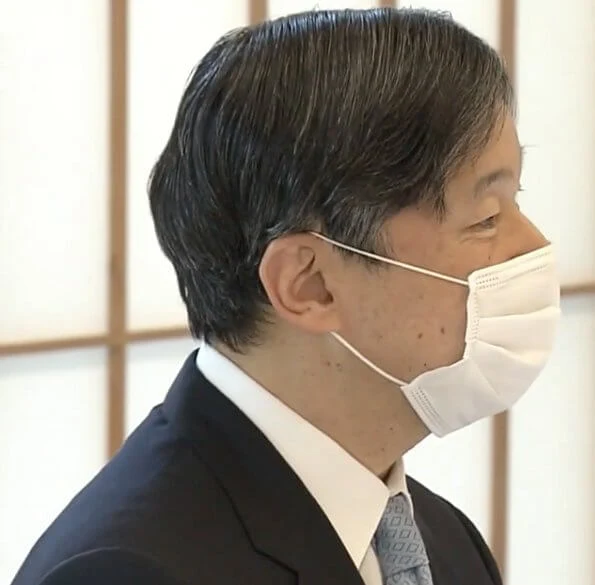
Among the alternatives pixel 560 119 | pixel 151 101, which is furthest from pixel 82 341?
pixel 560 119

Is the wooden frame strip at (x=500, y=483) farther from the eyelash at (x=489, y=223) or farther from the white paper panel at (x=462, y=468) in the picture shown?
the eyelash at (x=489, y=223)

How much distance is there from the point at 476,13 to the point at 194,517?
126 cm

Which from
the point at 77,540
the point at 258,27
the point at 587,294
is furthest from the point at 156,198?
the point at 587,294

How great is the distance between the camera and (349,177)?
99 centimetres

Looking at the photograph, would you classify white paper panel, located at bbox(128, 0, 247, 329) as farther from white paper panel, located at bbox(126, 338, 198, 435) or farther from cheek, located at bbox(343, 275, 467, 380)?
cheek, located at bbox(343, 275, 467, 380)

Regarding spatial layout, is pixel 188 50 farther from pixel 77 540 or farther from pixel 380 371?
pixel 77 540

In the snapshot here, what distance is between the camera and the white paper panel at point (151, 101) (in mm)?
1508

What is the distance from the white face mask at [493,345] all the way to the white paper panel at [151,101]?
0.56 meters

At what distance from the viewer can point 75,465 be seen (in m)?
1.51

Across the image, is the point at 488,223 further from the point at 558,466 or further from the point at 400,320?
the point at 558,466

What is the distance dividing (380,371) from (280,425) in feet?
0.31

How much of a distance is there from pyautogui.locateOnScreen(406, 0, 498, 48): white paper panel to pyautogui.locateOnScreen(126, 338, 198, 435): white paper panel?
674 millimetres

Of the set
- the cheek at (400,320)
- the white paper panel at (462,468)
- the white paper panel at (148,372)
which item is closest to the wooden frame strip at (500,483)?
the white paper panel at (462,468)

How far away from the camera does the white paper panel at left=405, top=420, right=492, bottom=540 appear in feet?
6.56
